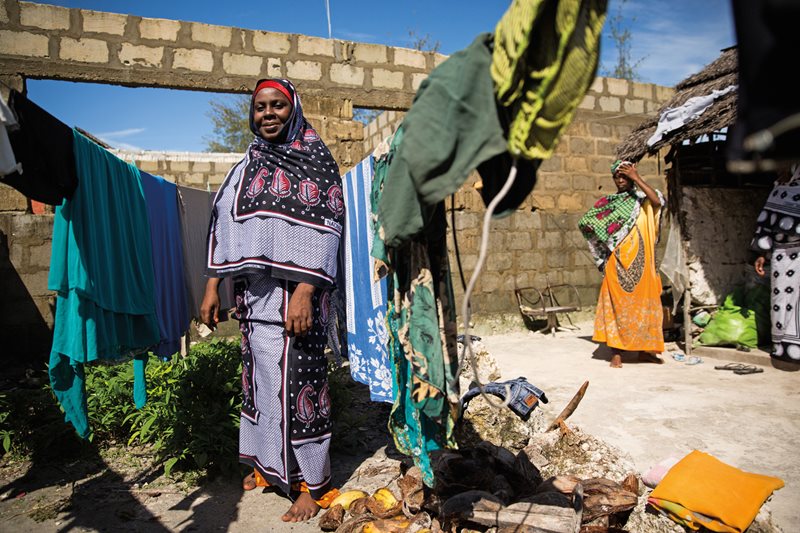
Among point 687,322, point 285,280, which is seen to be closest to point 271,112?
point 285,280

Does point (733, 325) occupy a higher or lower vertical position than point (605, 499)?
higher

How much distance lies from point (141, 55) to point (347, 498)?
16.3ft

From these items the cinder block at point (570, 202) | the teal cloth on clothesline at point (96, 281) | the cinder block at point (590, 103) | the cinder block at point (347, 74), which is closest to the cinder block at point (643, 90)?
the cinder block at point (590, 103)

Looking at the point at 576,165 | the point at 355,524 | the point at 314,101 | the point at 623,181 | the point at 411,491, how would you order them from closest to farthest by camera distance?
the point at 355,524
the point at 411,491
the point at 623,181
the point at 314,101
the point at 576,165

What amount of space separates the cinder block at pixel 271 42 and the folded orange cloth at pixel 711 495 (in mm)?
5527

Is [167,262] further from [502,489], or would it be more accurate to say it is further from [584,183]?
[584,183]

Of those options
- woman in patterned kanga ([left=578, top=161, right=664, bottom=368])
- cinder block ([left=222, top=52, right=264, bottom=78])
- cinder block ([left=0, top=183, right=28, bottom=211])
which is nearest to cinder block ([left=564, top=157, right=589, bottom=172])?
woman in patterned kanga ([left=578, top=161, right=664, bottom=368])

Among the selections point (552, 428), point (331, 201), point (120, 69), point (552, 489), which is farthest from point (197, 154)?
point (552, 489)

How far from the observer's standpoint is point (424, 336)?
74.7 inches

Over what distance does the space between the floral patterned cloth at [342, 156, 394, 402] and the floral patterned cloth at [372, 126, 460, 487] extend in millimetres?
772

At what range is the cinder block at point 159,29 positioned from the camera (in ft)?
17.7

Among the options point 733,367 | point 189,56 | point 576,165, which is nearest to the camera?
point 733,367

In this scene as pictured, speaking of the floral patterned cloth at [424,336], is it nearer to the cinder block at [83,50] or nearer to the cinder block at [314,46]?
the cinder block at [314,46]

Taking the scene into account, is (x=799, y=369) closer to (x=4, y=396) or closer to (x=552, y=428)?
(x=552, y=428)
